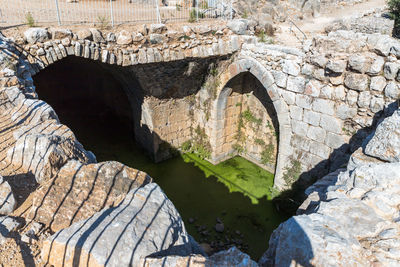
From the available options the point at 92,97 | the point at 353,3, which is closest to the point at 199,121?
the point at 92,97

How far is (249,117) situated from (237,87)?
3.66 feet

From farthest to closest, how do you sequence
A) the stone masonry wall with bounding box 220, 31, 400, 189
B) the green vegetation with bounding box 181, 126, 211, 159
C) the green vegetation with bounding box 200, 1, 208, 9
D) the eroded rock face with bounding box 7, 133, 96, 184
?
the green vegetation with bounding box 181, 126, 211, 159
the green vegetation with bounding box 200, 1, 208, 9
the stone masonry wall with bounding box 220, 31, 400, 189
the eroded rock face with bounding box 7, 133, 96, 184

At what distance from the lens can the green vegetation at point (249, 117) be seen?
8825mm

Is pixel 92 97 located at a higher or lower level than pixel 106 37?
lower

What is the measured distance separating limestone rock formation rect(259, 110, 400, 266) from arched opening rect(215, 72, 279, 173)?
5.44 m

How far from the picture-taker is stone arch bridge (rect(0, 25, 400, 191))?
5.30 meters

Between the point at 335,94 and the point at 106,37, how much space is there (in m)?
5.01

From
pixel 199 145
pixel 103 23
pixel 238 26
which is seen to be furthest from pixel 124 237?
pixel 199 145

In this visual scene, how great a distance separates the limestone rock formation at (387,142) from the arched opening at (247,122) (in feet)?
15.4

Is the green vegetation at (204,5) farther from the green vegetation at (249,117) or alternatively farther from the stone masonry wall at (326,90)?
the green vegetation at (249,117)

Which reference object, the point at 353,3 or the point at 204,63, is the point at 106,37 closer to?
the point at 204,63

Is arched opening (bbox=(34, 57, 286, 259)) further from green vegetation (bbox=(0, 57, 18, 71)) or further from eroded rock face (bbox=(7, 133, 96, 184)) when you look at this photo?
eroded rock face (bbox=(7, 133, 96, 184))

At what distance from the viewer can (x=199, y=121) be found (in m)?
9.34

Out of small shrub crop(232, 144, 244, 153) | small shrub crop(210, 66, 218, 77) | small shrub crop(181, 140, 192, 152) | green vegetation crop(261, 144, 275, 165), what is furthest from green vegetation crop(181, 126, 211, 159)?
small shrub crop(210, 66, 218, 77)
